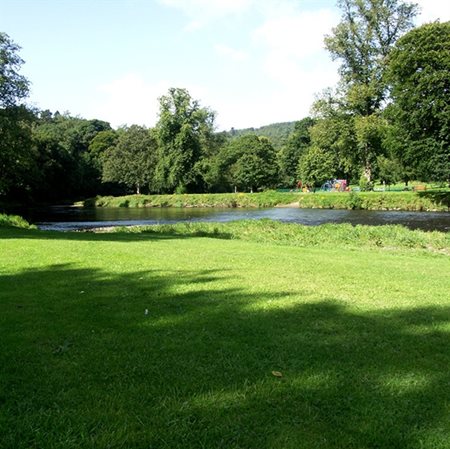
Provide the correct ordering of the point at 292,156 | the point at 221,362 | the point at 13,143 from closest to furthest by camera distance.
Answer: the point at 221,362 → the point at 13,143 → the point at 292,156

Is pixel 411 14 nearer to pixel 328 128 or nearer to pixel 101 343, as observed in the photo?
pixel 328 128

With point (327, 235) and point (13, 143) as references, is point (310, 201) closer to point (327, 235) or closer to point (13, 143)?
point (13, 143)

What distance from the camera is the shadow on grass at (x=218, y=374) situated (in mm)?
3689

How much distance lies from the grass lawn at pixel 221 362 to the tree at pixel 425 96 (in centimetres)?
3728

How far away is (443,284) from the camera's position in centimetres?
993

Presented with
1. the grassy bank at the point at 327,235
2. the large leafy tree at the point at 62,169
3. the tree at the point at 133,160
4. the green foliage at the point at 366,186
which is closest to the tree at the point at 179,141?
the tree at the point at 133,160

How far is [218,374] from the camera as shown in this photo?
474cm

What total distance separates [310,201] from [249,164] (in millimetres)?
28178

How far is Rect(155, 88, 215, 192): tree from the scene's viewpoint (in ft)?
261

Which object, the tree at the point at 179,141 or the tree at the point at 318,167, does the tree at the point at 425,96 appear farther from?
the tree at the point at 179,141

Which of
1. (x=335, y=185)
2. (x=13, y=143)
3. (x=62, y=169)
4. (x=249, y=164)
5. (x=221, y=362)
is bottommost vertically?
(x=221, y=362)

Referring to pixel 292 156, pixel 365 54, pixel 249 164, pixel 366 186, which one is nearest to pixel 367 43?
pixel 365 54

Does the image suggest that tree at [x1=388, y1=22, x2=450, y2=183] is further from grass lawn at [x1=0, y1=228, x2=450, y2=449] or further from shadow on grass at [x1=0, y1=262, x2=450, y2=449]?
shadow on grass at [x1=0, y1=262, x2=450, y2=449]

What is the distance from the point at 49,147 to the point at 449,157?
64623mm
